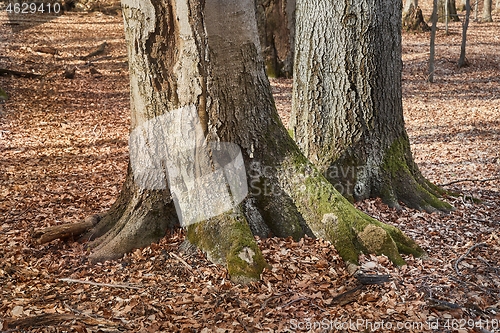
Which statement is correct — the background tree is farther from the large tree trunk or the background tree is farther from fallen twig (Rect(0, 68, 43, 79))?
fallen twig (Rect(0, 68, 43, 79))

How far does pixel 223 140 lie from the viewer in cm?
427

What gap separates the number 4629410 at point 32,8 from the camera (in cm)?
2085

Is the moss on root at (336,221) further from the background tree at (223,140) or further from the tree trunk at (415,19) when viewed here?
the tree trunk at (415,19)

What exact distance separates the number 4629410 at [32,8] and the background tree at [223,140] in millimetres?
19351

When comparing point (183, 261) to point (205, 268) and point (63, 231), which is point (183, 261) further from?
point (63, 231)

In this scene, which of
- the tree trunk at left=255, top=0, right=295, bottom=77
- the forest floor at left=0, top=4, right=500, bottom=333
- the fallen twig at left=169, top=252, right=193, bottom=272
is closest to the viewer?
the forest floor at left=0, top=4, right=500, bottom=333

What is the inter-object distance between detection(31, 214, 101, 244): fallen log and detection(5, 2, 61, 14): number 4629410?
743 inches

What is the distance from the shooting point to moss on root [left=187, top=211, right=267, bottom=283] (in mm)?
3982

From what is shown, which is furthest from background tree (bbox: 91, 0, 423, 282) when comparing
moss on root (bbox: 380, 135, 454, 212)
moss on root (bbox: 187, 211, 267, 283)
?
moss on root (bbox: 380, 135, 454, 212)

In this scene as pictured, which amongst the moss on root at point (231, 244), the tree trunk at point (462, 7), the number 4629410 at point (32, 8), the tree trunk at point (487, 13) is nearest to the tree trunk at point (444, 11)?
the tree trunk at point (487, 13)

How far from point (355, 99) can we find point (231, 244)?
2.56 meters

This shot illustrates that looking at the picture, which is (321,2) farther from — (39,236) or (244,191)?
(39,236)

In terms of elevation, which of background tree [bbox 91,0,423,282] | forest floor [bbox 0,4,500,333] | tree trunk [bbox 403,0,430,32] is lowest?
forest floor [bbox 0,4,500,333]

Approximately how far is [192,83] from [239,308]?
180 cm
